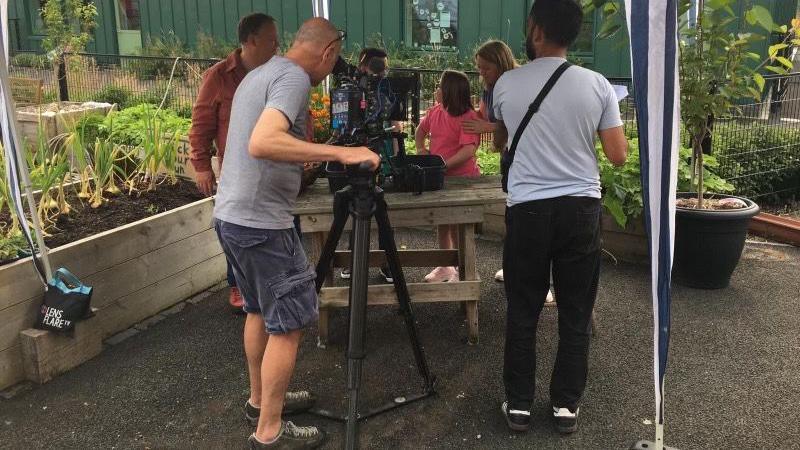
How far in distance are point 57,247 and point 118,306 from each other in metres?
0.49

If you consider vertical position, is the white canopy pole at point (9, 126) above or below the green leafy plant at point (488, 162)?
above

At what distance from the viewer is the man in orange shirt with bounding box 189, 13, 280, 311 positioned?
12.8 feet

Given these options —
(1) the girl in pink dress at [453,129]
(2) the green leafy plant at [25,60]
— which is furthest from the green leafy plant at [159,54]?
(1) the girl in pink dress at [453,129]

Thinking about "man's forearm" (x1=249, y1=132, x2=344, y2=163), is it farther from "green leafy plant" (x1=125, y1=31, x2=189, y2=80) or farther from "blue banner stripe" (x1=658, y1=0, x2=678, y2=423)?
"green leafy plant" (x1=125, y1=31, x2=189, y2=80)

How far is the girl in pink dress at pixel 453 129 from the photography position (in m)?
4.36

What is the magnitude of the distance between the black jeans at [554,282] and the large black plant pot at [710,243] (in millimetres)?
1985

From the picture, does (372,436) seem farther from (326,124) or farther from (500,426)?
(326,124)

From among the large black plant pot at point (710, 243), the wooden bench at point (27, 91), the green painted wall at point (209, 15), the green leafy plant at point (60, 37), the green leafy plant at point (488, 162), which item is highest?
the green painted wall at point (209, 15)

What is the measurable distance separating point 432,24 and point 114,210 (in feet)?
34.0

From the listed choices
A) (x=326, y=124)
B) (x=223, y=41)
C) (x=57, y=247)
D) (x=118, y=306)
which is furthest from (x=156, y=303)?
(x=223, y=41)

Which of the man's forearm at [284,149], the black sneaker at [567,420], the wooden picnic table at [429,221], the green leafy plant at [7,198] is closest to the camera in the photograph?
the man's forearm at [284,149]

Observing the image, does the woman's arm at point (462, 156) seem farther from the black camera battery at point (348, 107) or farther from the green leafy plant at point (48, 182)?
the green leafy plant at point (48, 182)

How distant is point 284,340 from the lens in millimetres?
2805

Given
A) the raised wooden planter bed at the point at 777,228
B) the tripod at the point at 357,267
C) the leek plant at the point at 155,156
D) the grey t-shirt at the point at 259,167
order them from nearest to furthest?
the grey t-shirt at the point at 259,167 → the tripod at the point at 357,267 → the leek plant at the point at 155,156 → the raised wooden planter bed at the point at 777,228
